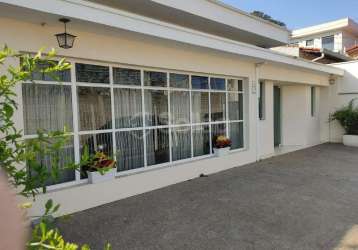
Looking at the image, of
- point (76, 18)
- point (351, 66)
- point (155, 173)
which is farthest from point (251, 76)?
point (351, 66)

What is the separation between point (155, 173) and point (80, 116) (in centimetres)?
217

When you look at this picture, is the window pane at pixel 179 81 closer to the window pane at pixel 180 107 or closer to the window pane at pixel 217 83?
the window pane at pixel 180 107

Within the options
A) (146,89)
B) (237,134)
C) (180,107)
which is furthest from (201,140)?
(146,89)

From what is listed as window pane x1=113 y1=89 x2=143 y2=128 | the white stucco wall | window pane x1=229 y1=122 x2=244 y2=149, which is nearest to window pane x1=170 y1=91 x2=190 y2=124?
the white stucco wall

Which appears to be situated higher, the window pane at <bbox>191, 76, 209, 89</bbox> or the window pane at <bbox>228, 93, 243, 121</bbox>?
the window pane at <bbox>191, 76, 209, 89</bbox>

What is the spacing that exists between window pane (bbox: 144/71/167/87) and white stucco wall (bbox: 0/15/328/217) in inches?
11.4

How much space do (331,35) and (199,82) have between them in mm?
19944

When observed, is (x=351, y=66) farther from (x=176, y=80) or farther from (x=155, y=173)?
(x=155, y=173)

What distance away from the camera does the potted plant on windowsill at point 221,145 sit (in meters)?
8.67

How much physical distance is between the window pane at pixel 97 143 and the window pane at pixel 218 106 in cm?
361

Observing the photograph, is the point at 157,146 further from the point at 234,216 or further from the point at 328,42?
the point at 328,42

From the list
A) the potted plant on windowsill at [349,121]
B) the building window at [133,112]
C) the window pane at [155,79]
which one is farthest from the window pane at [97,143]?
the potted plant on windowsill at [349,121]

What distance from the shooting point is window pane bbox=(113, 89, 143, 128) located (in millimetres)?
6398

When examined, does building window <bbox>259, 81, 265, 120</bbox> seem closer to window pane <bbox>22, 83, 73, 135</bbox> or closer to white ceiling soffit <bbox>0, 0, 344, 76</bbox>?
white ceiling soffit <bbox>0, 0, 344, 76</bbox>
